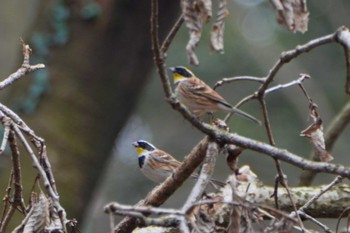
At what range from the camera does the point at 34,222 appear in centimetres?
225

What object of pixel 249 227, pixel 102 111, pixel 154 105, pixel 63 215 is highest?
pixel 154 105

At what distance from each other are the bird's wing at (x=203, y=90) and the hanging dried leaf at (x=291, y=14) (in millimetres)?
1691

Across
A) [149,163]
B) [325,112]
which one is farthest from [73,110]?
[325,112]

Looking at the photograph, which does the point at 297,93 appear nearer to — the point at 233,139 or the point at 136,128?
the point at 136,128

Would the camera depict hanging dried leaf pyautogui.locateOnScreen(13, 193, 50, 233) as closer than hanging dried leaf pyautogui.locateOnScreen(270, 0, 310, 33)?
No

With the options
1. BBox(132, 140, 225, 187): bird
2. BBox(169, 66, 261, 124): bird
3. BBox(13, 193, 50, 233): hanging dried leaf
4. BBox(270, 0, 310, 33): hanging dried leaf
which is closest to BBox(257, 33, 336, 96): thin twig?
BBox(270, 0, 310, 33): hanging dried leaf

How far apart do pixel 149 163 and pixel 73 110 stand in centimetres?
75

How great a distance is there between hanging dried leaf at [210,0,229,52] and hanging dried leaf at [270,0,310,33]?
4.1 inches

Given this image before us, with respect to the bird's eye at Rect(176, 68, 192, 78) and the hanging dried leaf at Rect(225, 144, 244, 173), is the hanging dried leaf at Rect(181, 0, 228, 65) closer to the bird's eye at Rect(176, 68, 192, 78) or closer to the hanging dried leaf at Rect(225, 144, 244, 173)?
the hanging dried leaf at Rect(225, 144, 244, 173)

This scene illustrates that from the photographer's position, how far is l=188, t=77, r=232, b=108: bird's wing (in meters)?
3.85

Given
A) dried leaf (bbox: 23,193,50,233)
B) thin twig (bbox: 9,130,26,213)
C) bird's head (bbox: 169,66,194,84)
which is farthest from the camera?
bird's head (bbox: 169,66,194,84)

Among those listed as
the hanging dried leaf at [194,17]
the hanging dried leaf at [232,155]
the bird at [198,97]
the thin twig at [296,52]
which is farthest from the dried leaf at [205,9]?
the bird at [198,97]

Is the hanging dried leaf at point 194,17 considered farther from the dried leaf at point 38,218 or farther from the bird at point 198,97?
the bird at point 198,97

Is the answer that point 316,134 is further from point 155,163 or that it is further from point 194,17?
point 155,163
